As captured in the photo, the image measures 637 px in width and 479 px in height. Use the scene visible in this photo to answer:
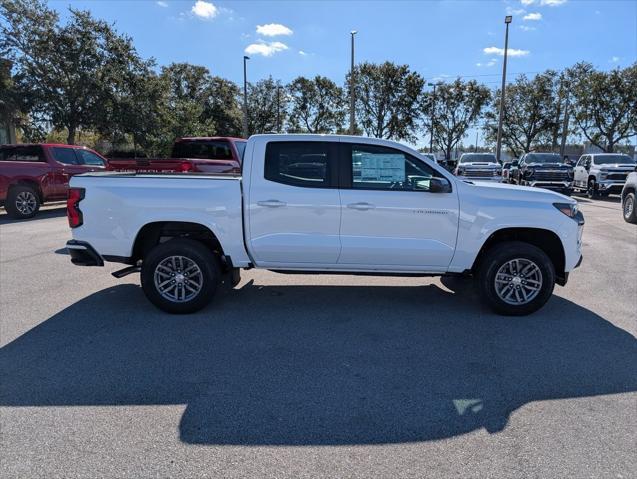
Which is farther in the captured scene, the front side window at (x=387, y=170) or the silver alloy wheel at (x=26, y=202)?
the silver alloy wheel at (x=26, y=202)

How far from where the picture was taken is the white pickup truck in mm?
5031

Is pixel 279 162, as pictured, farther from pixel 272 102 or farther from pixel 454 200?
pixel 272 102

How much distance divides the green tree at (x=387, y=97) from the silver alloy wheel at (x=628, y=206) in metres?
30.2

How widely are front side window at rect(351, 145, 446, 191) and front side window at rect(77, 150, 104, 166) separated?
11.5 meters

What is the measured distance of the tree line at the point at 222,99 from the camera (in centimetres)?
2014

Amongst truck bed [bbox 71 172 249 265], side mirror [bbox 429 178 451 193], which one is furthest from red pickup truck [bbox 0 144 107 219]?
side mirror [bbox 429 178 451 193]

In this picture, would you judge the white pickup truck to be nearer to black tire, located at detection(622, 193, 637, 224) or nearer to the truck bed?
the truck bed

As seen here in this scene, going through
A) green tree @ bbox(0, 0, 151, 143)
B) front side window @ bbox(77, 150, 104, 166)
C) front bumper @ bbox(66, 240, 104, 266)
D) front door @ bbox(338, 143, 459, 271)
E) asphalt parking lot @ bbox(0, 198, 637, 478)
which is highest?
green tree @ bbox(0, 0, 151, 143)

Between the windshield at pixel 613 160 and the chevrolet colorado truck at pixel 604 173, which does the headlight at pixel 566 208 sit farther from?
the windshield at pixel 613 160

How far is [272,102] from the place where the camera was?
4547 centimetres

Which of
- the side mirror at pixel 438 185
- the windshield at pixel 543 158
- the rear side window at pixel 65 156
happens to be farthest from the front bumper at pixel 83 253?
the windshield at pixel 543 158

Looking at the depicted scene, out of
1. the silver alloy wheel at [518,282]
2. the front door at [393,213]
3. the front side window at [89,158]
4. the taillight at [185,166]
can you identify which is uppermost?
the front side window at [89,158]

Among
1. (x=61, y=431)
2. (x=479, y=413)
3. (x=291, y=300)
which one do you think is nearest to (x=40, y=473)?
(x=61, y=431)

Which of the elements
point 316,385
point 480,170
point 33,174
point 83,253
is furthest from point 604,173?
point 33,174
